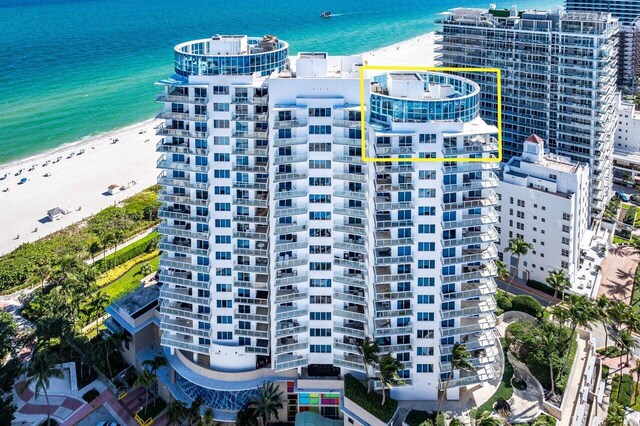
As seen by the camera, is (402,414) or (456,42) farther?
(456,42)

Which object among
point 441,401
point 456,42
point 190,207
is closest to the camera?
point 441,401

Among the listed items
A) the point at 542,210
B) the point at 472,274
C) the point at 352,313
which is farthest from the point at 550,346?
the point at 542,210

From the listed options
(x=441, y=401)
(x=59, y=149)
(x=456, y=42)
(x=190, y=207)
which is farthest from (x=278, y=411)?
(x=59, y=149)

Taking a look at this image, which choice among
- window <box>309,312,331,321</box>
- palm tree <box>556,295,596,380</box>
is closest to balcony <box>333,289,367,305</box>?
window <box>309,312,331,321</box>

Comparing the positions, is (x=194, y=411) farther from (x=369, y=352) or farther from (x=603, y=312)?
(x=603, y=312)

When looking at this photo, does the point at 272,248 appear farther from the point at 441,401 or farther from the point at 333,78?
the point at 441,401

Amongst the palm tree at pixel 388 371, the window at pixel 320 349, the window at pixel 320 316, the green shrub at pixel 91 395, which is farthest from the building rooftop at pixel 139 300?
the palm tree at pixel 388 371

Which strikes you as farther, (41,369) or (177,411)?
(41,369)
